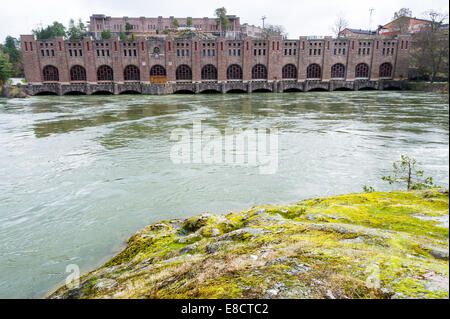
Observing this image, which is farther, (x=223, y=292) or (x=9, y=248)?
(x=9, y=248)

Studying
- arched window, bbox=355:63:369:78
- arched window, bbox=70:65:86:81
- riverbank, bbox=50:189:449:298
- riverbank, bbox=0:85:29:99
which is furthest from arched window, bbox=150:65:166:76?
riverbank, bbox=50:189:449:298

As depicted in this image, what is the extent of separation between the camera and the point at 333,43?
181 ft

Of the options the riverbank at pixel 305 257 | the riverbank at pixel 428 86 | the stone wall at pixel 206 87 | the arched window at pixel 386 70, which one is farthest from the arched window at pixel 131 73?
the riverbank at pixel 305 257

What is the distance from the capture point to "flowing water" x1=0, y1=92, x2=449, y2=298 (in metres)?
6.16

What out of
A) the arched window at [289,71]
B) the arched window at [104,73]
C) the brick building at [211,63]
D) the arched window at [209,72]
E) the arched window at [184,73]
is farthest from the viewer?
the arched window at [289,71]

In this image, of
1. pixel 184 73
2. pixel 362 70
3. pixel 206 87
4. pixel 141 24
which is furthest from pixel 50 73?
pixel 362 70

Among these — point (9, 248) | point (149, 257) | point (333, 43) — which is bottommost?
point (9, 248)

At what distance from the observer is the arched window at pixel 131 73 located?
53.8 metres

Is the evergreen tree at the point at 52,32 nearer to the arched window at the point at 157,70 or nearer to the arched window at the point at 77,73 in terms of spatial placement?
the arched window at the point at 77,73

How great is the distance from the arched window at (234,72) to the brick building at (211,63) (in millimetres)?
177

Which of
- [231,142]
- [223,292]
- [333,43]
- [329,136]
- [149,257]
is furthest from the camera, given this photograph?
[333,43]

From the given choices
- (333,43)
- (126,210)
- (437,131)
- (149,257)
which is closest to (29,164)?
(126,210)
